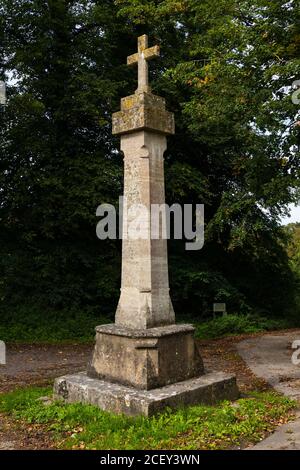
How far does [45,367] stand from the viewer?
10.1m

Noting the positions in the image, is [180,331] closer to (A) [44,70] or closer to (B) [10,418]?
(B) [10,418]

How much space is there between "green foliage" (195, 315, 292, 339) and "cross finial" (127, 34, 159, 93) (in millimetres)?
9413

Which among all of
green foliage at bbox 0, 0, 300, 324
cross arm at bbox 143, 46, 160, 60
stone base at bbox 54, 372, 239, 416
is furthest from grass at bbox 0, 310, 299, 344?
cross arm at bbox 143, 46, 160, 60

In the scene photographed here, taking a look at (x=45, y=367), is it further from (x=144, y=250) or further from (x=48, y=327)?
(x=144, y=250)

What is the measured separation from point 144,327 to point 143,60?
390cm

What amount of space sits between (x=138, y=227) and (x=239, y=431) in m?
2.88

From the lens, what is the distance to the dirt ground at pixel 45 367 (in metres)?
5.53

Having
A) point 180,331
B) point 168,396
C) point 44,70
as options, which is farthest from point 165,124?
point 44,70

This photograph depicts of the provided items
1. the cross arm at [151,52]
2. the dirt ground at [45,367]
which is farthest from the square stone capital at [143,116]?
the dirt ground at [45,367]

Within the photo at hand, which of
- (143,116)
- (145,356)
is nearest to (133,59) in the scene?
(143,116)

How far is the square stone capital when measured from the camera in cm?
664

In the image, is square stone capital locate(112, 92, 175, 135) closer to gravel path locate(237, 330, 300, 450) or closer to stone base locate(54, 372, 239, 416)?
stone base locate(54, 372, 239, 416)

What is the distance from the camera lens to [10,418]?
6.22 meters

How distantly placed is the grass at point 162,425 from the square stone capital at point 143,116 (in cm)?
380
